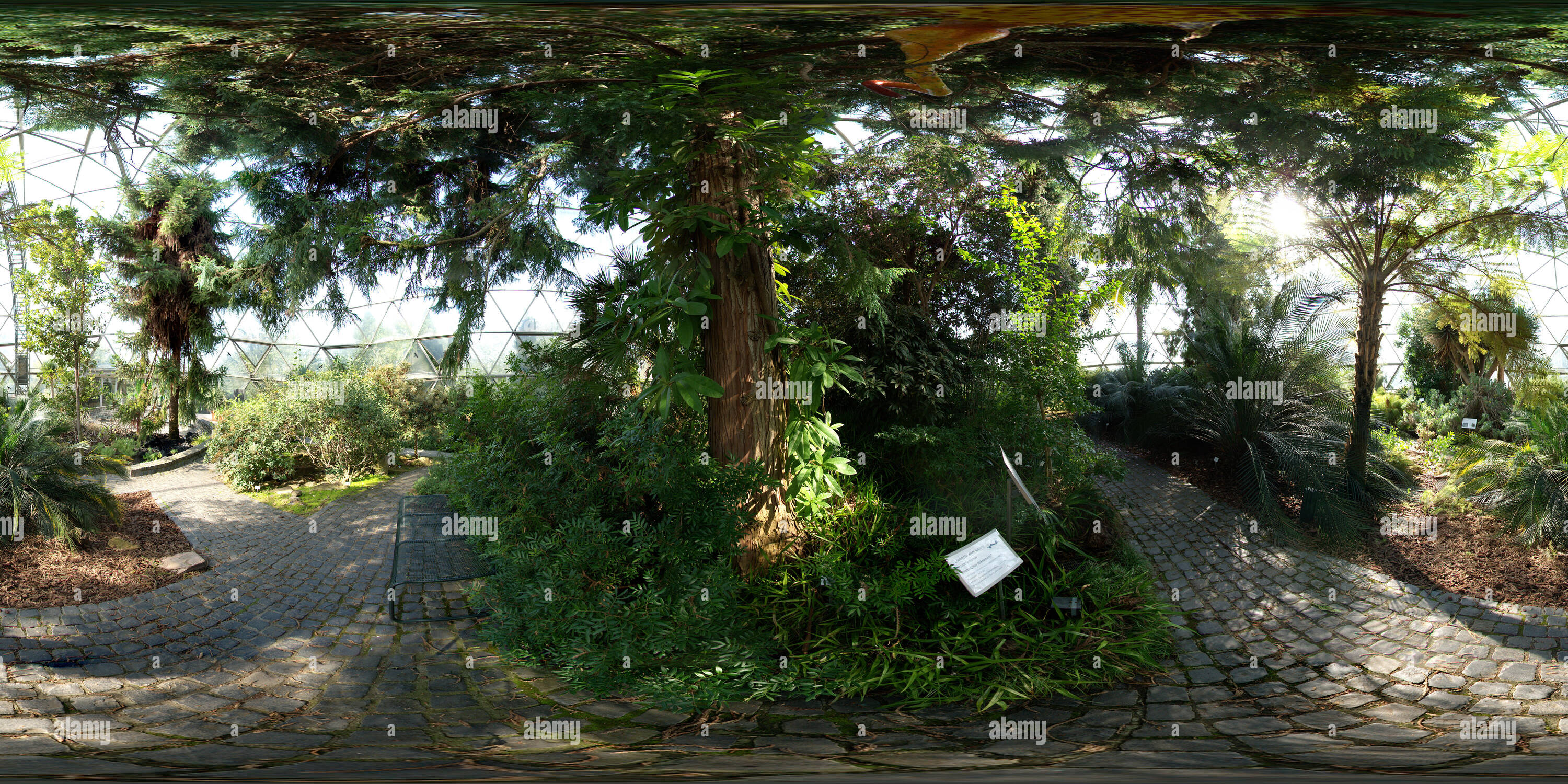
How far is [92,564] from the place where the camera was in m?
1.48

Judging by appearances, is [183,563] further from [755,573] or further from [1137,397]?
[1137,397]

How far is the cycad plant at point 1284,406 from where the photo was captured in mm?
1896

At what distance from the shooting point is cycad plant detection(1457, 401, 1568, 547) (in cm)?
170

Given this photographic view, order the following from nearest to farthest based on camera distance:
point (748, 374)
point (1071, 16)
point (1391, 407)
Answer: point (1071, 16)
point (1391, 407)
point (748, 374)

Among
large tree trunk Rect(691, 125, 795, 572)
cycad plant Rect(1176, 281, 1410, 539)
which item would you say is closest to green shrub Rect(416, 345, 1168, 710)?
large tree trunk Rect(691, 125, 795, 572)

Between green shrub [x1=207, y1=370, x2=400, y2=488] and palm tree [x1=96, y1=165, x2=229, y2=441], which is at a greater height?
palm tree [x1=96, y1=165, x2=229, y2=441]

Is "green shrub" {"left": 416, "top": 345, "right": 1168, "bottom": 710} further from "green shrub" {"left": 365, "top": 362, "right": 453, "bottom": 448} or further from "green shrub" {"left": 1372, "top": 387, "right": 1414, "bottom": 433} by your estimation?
"green shrub" {"left": 1372, "top": 387, "right": 1414, "bottom": 433}

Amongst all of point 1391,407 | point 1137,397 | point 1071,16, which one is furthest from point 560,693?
point 1391,407

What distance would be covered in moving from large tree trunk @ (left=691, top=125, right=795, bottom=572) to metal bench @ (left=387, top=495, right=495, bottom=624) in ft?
4.17

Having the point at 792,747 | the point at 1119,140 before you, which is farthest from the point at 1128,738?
the point at 1119,140

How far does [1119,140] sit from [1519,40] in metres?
0.97

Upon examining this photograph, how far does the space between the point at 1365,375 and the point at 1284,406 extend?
0.79ft

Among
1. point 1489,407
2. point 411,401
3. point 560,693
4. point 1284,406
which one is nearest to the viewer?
point 560,693

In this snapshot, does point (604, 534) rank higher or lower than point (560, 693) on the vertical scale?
higher
